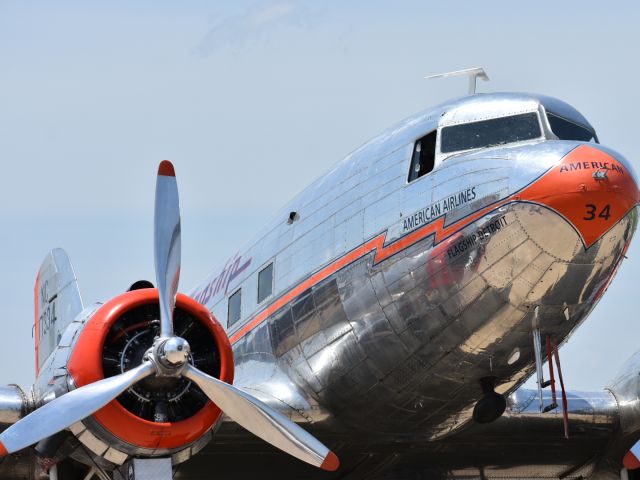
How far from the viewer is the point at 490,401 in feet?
46.4

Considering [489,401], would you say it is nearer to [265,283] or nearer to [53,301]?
[265,283]

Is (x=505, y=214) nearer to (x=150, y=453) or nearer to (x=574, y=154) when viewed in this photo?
(x=574, y=154)

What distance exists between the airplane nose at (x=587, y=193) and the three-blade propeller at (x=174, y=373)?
3.23 meters

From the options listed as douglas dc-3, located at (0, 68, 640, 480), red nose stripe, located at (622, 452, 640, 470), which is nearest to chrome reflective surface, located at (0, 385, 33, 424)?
douglas dc-3, located at (0, 68, 640, 480)

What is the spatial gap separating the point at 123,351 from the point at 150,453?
1062mm

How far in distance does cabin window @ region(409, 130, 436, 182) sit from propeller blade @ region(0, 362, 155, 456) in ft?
11.2

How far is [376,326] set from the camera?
14.1m

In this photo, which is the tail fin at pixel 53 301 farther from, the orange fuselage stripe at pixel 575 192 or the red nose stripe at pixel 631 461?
the red nose stripe at pixel 631 461

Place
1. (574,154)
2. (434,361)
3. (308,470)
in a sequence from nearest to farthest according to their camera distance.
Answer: (574,154) → (434,361) → (308,470)

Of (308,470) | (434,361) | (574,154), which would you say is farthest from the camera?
(308,470)

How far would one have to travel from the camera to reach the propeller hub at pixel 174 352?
12.7 metres

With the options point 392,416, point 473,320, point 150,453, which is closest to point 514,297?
point 473,320

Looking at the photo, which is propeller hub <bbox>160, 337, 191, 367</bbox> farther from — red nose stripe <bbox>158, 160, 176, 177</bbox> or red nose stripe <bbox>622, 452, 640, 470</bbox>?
red nose stripe <bbox>622, 452, 640, 470</bbox>

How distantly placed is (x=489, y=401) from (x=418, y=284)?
151 centimetres
